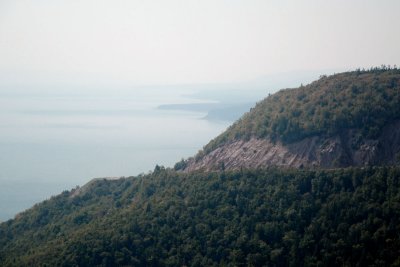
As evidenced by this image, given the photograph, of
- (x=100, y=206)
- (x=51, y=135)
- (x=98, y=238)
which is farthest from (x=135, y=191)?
(x=51, y=135)

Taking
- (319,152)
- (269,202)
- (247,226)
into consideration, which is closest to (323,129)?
(319,152)

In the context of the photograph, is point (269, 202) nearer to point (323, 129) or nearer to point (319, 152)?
point (319, 152)

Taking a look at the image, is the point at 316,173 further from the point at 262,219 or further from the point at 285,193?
the point at 262,219

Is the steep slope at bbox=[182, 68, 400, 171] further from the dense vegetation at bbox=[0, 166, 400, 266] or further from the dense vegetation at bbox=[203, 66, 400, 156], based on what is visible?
the dense vegetation at bbox=[0, 166, 400, 266]

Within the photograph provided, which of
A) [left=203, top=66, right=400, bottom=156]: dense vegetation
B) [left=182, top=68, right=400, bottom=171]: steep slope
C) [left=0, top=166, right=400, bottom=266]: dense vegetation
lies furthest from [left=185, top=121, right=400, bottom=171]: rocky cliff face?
[left=0, top=166, right=400, bottom=266]: dense vegetation

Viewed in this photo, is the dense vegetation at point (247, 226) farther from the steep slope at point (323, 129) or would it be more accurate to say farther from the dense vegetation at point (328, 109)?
the dense vegetation at point (328, 109)

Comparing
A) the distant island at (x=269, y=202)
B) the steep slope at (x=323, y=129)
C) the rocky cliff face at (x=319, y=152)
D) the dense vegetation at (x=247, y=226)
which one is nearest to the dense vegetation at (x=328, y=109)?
Answer: the steep slope at (x=323, y=129)
